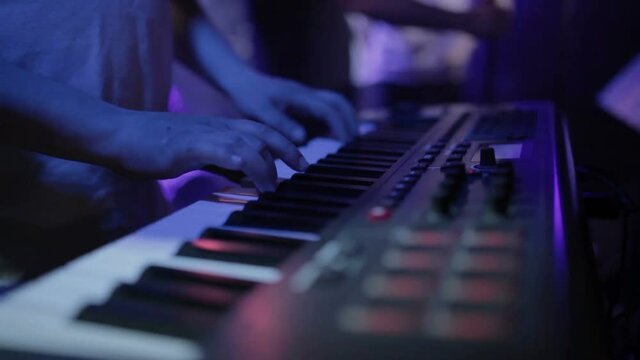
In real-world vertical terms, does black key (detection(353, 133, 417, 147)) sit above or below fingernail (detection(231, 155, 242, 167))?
above

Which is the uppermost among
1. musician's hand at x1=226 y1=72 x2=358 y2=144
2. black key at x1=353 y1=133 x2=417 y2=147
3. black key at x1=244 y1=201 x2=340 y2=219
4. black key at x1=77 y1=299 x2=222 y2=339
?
musician's hand at x1=226 y1=72 x2=358 y2=144

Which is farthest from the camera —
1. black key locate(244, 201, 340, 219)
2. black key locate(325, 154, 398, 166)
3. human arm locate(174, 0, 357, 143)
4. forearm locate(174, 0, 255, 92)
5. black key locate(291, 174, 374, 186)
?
forearm locate(174, 0, 255, 92)

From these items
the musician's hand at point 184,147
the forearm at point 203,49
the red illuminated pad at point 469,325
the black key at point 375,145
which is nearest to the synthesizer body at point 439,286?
the red illuminated pad at point 469,325

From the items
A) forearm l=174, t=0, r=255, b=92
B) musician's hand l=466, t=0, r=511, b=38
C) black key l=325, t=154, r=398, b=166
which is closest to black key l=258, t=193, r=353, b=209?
black key l=325, t=154, r=398, b=166

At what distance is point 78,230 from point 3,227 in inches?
4.2

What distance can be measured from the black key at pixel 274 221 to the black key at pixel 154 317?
0.59ft

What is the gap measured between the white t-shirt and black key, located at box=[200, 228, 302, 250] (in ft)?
1.09

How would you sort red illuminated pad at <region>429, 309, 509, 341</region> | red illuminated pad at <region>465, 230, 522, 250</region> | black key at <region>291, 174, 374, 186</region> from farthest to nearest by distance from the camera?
black key at <region>291, 174, 374, 186</region>, red illuminated pad at <region>465, 230, 522, 250</region>, red illuminated pad at <region>429, 309, 509, 341</region>

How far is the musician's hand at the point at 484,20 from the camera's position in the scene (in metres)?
1.88

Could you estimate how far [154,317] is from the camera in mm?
405

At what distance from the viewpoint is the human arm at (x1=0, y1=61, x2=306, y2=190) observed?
0.67m

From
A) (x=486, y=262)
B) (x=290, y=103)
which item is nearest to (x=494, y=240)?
(x=486, y=262)

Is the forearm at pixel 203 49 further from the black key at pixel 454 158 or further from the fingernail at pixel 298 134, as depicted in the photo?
the black key at pixel 454 158

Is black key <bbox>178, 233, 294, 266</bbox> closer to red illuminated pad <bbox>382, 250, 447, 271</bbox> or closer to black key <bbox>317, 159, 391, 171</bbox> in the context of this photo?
red illuminated pad <bbox>382, 250, 447, 271</bbox>
